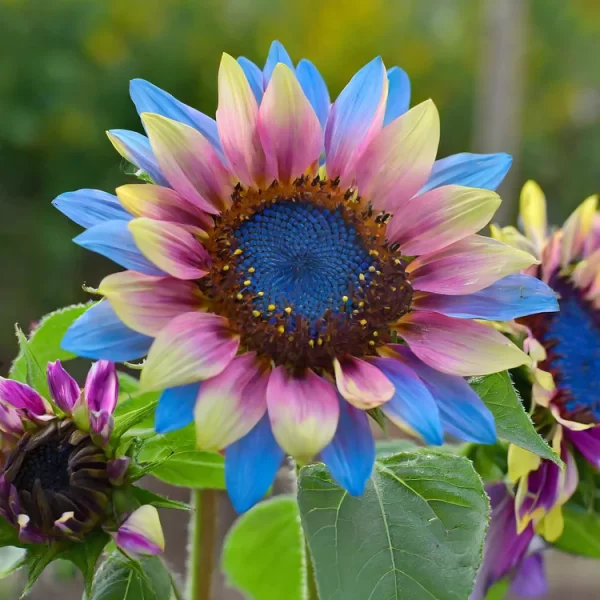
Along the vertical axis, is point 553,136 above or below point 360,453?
below

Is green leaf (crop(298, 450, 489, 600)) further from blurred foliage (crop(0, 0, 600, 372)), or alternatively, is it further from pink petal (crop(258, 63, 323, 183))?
blurred foliage (crop(0, 0, 600, 372))

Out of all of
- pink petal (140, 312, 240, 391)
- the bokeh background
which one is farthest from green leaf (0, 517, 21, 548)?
the bokeh background

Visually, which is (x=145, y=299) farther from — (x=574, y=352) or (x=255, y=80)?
(x=574, y=352)

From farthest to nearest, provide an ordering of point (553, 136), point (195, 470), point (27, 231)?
1. point (553, 136)
2. point (27, 231)
3. point (195, 470)

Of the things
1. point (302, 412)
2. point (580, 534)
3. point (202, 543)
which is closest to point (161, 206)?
point (302, 412)

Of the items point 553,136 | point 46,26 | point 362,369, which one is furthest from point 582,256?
point 553,136

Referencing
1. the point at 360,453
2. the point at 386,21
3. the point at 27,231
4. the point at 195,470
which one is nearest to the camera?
the point at 360,453

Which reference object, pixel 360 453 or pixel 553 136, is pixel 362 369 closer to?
pixel 360 453
